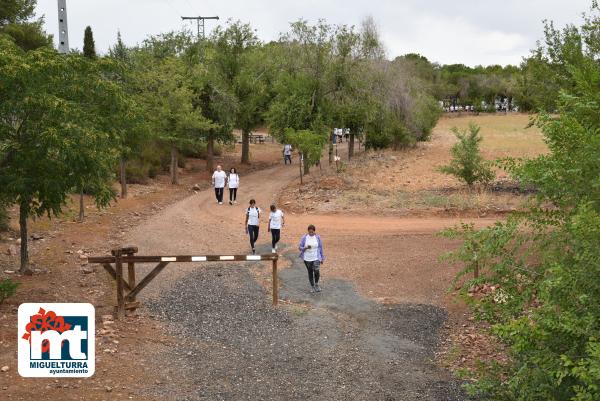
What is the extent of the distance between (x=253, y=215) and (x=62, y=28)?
7006 millimetres

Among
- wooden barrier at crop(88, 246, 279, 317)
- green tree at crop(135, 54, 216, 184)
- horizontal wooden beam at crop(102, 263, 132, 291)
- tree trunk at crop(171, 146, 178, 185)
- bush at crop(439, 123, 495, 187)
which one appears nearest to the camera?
wooden barrier at crop(88, 246, 279, 317)

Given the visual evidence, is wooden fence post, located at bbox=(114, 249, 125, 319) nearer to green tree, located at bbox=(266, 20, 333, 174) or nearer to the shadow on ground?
the shadow on ground

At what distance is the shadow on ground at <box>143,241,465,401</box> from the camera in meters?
9.76

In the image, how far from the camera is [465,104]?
371ft

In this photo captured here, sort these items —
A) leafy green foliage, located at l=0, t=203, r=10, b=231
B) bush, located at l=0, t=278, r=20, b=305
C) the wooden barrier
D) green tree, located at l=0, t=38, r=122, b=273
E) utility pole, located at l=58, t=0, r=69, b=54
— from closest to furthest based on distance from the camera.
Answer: green tree, located at l=0, t=38, r=122, b=273, bush, located at l=0, t=278, r=20, b=305, the wooden barrier, utility pole, located at l=58, t=0, r=69, b=54, leafy green foliage, located at l=0, t=203, r=10, b=231

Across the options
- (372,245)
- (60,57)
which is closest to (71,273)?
(60,57)

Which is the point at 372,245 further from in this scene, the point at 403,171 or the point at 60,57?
the point at 403,171

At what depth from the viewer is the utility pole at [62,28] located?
15172mm

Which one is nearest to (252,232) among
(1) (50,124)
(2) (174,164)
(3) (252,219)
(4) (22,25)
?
(3) (252,219)

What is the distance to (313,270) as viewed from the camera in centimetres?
1453

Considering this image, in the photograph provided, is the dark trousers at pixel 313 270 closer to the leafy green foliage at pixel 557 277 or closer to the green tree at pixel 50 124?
the green tree at pixel 50 124

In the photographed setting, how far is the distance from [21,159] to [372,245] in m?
10.4

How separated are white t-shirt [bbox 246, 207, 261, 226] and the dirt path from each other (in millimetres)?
1322

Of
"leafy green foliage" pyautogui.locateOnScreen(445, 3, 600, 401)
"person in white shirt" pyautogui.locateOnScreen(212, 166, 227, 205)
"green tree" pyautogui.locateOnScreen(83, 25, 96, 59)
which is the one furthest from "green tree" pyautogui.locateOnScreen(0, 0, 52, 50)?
"leafy green foliage" pyautogui.locateOnScreen(445, 3, 600, 401)
